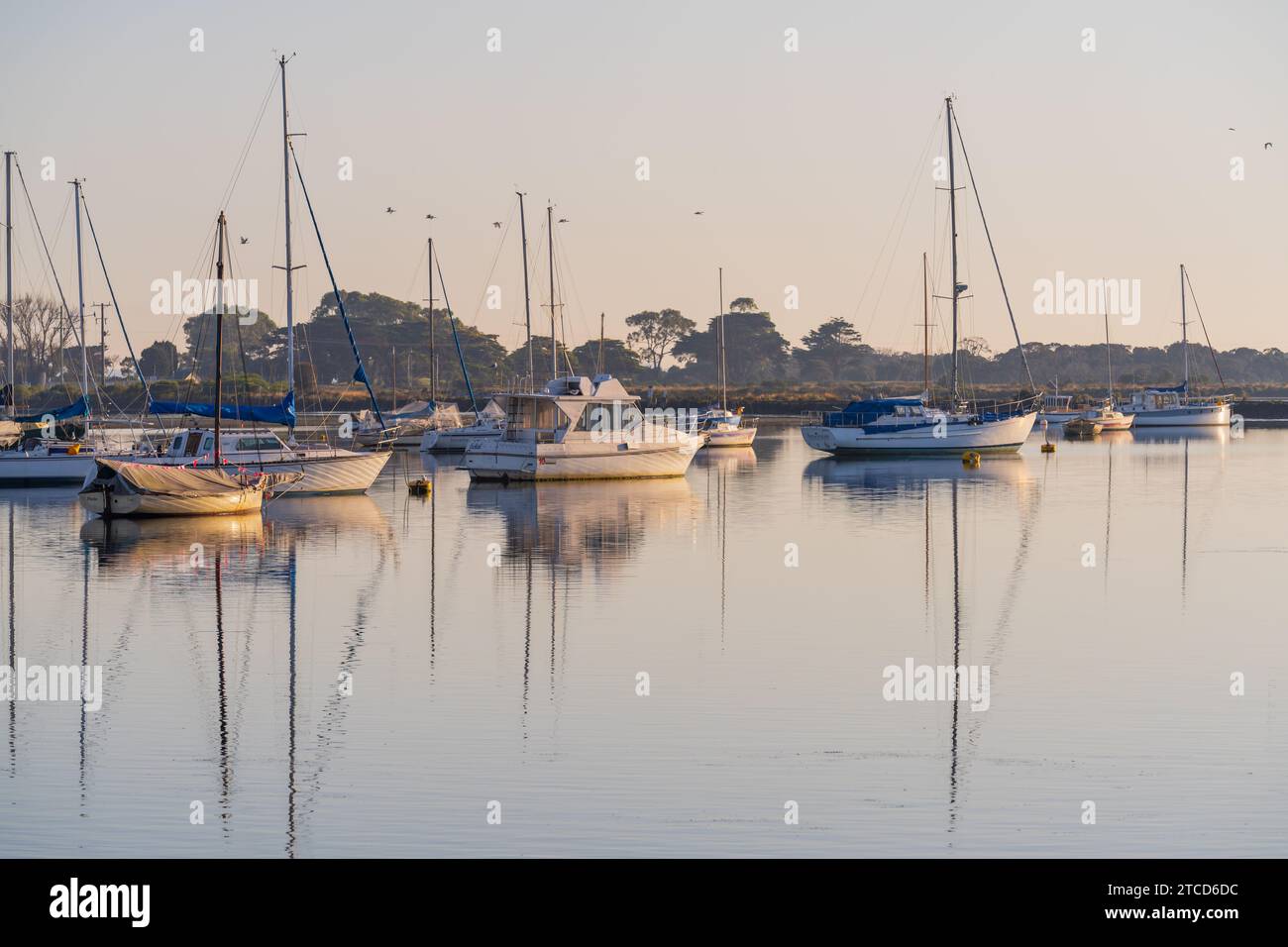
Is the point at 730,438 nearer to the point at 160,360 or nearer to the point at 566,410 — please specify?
the point at 566,410

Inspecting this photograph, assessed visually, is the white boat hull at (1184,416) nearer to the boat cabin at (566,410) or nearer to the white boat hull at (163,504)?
the boat cabin at (566,410)

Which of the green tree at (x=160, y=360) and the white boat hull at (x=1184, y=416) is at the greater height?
the green tree at (x=160, y=360)

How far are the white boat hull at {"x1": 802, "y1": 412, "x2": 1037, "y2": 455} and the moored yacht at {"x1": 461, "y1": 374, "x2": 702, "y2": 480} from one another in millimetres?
17953

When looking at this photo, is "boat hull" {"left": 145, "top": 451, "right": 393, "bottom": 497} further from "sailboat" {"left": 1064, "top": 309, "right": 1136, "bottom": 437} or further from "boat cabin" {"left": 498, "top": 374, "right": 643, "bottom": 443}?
"sailboat" {"left": 1064, "top": 309, "right": 1136, "bottom": 437}

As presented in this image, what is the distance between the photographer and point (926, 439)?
229 feet

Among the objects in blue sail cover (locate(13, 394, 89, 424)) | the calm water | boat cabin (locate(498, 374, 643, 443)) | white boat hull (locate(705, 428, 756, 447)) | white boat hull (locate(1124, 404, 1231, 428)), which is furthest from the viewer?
white boat hull (locate(1124, 404, 1231, 428))

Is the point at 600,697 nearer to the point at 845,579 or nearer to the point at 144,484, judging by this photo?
the point at 845,579

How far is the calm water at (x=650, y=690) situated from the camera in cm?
1329

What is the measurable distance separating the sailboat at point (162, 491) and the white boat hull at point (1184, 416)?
9053 cm

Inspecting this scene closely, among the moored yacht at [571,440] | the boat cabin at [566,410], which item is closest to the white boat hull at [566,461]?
the moored yacht at [571,440]

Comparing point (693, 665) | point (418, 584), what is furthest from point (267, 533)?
point (693, 665)

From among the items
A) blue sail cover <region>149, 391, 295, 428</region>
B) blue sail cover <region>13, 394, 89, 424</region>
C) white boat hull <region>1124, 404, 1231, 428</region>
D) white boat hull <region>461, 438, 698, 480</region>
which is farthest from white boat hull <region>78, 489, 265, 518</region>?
white boat hull <region>1124, 404, 1231, 428</region>

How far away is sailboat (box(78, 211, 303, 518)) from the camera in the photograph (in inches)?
1523
